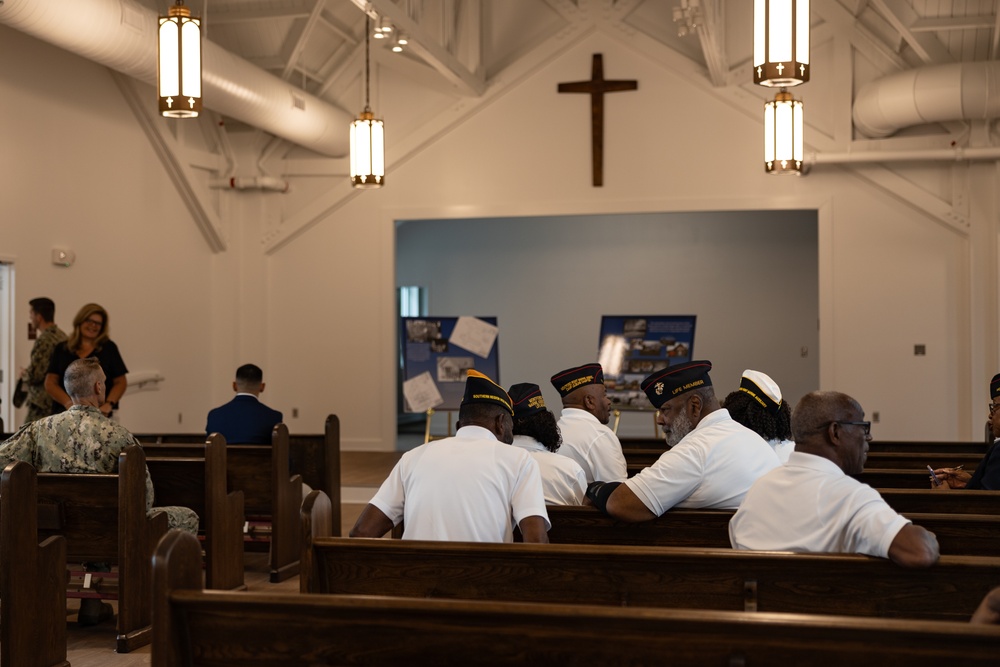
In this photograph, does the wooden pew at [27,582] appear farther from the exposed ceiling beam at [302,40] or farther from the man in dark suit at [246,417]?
the exposed ceiling beam at [302,40]

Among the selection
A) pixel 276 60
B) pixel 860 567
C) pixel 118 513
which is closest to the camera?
pixel 860 567

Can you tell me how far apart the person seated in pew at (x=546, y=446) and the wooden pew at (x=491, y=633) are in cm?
177

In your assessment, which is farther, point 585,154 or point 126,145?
point 585,154

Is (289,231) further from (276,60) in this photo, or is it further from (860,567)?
(860,567)

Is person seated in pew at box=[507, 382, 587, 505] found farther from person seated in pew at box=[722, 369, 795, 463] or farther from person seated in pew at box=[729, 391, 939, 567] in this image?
person seated in pew at box=[729, 391, 939, 567]

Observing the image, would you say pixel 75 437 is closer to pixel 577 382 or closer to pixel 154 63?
pixel 577 382

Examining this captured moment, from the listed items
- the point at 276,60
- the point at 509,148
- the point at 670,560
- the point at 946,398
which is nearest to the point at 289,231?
the point at 276,60

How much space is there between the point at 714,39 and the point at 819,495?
23.1ft

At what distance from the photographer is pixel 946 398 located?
32.3 feet

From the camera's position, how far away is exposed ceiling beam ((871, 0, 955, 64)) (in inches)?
356

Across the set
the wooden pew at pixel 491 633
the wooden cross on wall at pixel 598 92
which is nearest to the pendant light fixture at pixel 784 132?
the wooden cross on wall at pixel 598 92

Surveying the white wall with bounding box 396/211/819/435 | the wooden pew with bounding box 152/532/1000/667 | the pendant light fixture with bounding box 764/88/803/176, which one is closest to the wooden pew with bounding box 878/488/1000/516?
the wooden pew with bounding box 152/532/1000/667

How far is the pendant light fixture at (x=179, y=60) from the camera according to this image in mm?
4723

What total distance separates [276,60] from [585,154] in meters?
3.18
